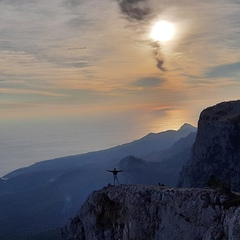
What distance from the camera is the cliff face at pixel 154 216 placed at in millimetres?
35719

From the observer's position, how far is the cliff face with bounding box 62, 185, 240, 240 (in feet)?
117

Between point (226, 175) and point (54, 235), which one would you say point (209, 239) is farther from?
point (54, 235)

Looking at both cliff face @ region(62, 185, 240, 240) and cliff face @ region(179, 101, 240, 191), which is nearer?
cliff face @ region(62, 185, 240, 240)

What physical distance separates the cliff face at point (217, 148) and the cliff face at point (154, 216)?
5689 cm

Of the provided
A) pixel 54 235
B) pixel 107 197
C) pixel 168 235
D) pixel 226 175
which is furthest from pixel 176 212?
pixel 54 235

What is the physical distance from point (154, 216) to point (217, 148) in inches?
2846

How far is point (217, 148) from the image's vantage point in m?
111

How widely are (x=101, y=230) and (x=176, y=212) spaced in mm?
12070

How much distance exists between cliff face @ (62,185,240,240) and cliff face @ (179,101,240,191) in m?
56.9

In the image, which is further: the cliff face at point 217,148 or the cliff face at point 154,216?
the cliff face at point 217,148

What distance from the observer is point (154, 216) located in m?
43.0

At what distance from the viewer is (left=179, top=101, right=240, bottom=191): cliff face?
104750 millimetres

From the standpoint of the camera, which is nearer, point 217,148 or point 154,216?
point 154,216

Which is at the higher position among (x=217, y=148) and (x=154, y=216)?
(x=217, y=148)
